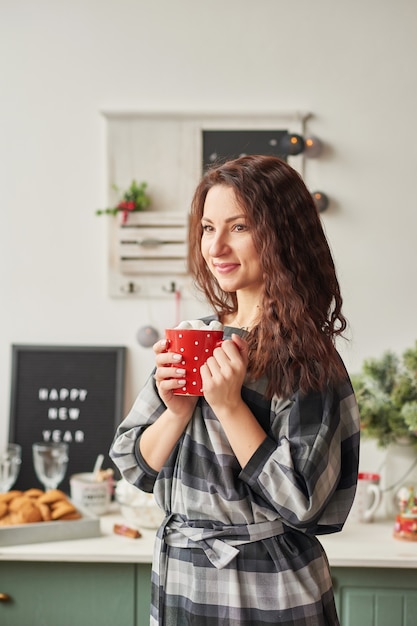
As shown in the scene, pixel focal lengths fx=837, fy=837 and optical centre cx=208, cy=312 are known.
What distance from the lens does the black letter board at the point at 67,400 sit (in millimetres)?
2408

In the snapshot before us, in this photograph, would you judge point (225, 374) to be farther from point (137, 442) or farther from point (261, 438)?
point (137, 442)

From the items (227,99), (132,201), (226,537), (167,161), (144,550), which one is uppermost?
(227,99)

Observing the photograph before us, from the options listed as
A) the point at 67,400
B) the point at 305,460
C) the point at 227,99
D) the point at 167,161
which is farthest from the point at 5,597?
the point at 227,99

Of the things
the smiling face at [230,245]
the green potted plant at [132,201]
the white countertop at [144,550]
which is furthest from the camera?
the green potted plant at [132,201]

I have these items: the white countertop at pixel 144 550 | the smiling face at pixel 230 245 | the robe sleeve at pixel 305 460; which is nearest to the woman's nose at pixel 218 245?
the smiling face at pixel 230 245

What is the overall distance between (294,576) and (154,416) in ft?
1.06

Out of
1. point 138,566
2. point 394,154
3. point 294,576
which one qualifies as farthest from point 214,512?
point 394,154

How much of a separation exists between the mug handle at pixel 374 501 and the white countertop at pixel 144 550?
0.12 meters

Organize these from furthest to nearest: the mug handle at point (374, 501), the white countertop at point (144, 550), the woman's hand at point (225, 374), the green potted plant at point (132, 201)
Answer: the green potted plant at point (132, 201)
the mug handle at point (374, 501)
the white countertop at point (144, 550)
the woman's hand at point (225, 374)

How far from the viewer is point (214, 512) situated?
1.23 metres

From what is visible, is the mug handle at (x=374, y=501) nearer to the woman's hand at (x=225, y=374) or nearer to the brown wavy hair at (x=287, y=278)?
the brown wavy hair at (x=287, y=278)

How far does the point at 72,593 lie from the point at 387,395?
0.94 metres

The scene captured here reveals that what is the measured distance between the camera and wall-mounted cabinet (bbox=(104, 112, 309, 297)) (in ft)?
7.72

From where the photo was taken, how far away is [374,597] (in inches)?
74.9
